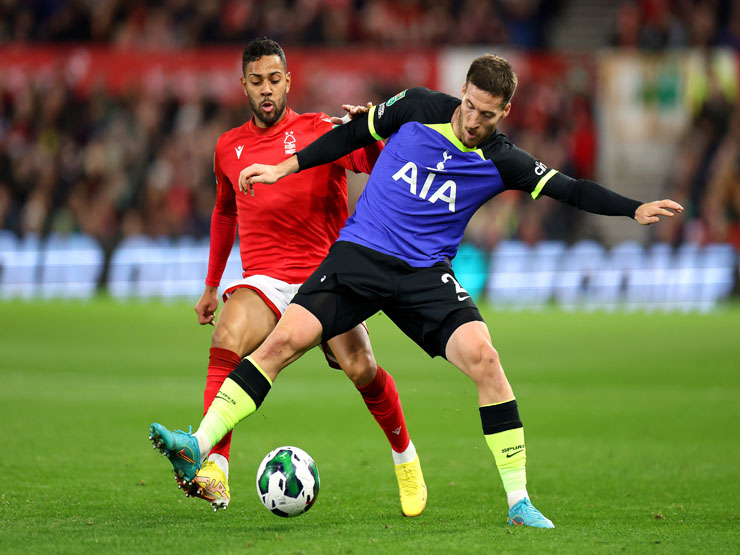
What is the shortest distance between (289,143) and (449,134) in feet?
3.96

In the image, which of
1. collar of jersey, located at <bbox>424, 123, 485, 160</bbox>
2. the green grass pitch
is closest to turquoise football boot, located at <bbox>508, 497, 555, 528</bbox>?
the green grass pitch

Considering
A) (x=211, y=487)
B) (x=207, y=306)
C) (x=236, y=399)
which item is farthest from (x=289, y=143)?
(x=211, y=487)

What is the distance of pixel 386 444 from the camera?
28.0ft

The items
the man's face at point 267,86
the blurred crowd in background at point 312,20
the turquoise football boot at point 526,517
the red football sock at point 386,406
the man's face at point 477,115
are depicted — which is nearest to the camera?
the turquoise football boot at point 526,517

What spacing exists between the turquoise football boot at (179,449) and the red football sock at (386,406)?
127cm

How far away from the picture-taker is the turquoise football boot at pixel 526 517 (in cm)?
532

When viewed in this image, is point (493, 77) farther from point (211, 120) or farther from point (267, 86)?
point (211, 120)

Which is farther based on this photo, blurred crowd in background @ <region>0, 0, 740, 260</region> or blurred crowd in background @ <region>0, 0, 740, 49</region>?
blurred crowd in background @ <region>0, 0, 740, 49</region>

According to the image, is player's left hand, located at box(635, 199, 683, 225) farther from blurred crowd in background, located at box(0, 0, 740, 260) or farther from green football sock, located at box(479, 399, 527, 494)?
blurred crowd in background, located at box(0, 0, 740, 260)

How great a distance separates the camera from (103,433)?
8.71 m

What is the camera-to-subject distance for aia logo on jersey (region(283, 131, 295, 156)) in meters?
6.49

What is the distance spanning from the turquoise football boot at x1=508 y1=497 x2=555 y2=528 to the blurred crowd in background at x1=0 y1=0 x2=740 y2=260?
44.5ft

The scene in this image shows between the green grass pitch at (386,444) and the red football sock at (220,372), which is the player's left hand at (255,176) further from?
the green grass pitch at (386,444)

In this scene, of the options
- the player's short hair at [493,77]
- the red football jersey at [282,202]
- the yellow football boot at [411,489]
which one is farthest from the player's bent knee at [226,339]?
the player's short hair at [493,77]
